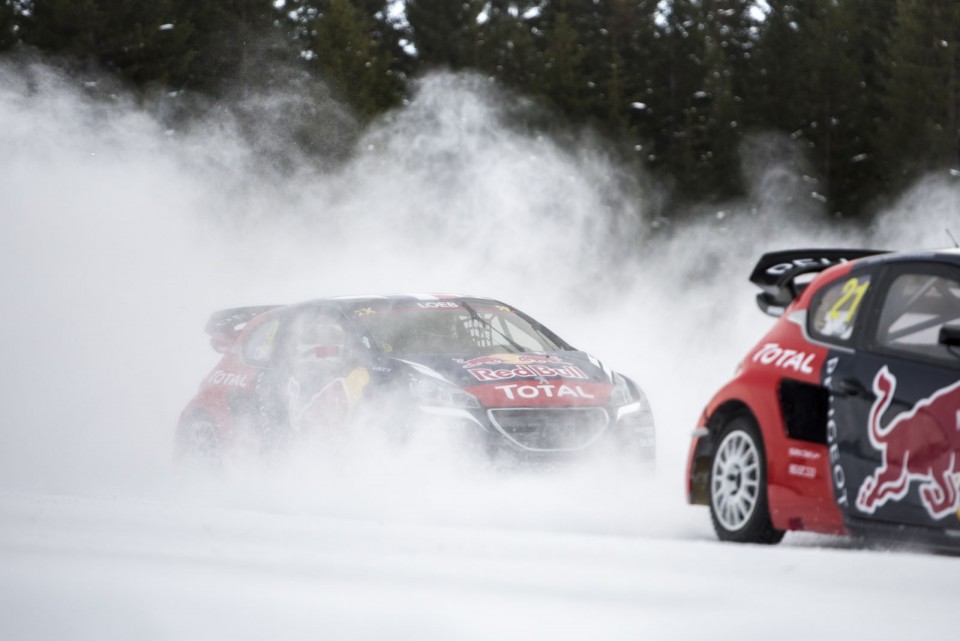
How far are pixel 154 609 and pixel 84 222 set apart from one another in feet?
43.2

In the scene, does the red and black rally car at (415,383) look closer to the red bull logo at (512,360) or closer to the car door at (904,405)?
the red bull logo at (512,360)

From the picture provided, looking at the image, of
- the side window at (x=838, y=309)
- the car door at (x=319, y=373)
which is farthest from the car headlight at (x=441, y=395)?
the side window at (x=838, y=309)

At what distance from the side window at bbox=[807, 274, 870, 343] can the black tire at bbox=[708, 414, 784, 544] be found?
0.49 metres

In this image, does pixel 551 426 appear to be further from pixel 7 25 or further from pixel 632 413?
pixel 7 25

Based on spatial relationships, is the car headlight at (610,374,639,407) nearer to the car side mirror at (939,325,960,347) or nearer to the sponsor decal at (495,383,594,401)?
the sponsor decal at (495,383,594,401)

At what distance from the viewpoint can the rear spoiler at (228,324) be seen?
38.5ft

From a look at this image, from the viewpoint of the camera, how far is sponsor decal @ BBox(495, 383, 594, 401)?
9648 mm

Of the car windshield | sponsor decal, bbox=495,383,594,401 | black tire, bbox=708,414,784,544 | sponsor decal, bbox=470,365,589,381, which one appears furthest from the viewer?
the car windshield

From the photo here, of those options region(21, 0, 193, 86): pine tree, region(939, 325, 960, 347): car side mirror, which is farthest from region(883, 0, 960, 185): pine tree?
region(939, 325, 960, 347): car side mirror

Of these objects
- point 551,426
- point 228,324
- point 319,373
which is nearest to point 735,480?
point 551,426

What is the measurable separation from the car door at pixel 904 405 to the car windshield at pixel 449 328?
154 inches

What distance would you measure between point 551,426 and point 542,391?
22 centimetres

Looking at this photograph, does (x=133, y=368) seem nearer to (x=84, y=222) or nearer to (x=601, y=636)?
(x=84, y=222)

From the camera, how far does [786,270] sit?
8.02m
